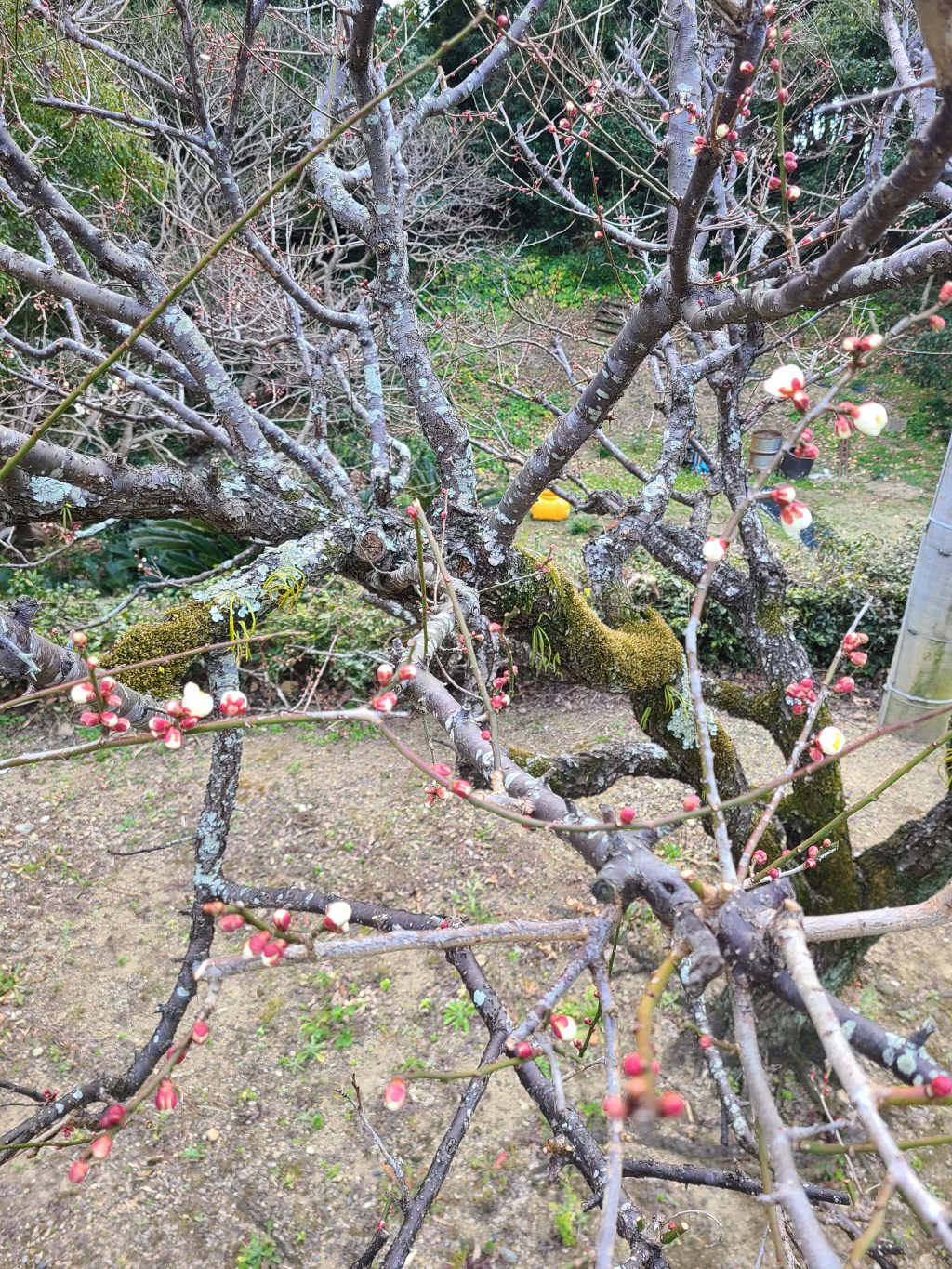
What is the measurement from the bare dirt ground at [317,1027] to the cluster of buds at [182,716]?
700 millimetres

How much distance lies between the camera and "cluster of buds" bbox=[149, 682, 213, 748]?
3.33 feet

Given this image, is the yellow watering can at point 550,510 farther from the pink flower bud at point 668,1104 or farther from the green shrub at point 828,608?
the pink flower bud at point 668,1104

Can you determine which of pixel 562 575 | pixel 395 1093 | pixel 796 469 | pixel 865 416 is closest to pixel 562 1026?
pixel 395 1093

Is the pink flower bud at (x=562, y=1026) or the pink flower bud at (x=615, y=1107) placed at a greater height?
the pink flower bud at (x=615, y=1107)

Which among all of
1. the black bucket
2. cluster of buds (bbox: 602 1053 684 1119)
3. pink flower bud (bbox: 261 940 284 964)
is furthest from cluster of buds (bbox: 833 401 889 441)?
the black bucket

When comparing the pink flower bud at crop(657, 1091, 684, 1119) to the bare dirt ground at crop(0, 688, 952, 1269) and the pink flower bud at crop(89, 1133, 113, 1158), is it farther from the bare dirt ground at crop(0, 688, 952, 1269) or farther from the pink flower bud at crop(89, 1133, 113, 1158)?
the bare dirt ground at crop(0, 688, 952, 1269)

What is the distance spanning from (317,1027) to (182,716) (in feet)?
8.65

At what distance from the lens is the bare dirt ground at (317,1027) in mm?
2465

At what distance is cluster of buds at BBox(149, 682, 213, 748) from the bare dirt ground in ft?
2.30

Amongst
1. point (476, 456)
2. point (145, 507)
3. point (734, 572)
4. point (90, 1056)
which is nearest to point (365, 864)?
point (90, 1056)

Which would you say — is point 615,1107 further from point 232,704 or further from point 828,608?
point 828,608

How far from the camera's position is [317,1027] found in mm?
3193

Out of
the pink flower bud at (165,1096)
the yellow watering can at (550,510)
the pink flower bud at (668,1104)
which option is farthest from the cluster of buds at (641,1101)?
the yellow watering can at (550,510)

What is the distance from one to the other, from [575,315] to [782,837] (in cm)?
1035
